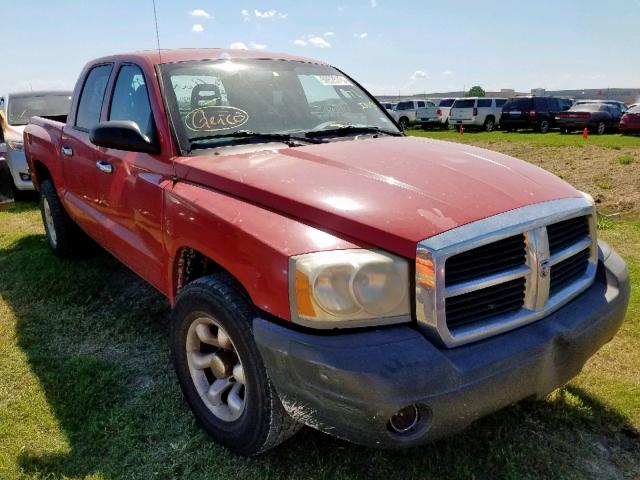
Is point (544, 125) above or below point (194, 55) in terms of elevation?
below

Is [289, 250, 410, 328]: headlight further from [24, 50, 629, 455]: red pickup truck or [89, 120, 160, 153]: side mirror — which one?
[89, 120, 160, 153]: side mirror

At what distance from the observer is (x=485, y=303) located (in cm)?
204

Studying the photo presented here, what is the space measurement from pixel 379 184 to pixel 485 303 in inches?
25.3

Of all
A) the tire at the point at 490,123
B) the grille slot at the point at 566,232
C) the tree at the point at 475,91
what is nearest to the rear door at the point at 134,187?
the grille slot at the point at 566,232

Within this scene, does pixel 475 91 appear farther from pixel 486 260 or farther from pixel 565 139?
pixel 486 260

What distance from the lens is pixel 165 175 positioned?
9.16 ft

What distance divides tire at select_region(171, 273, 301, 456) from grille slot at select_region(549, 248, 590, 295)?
1.24 metres

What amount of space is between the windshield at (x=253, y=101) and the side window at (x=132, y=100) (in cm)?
18

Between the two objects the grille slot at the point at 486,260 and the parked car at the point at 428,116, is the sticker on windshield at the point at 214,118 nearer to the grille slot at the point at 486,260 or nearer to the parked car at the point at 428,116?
the grille slot at the point at 486,260

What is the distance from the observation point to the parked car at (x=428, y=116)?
28688mm

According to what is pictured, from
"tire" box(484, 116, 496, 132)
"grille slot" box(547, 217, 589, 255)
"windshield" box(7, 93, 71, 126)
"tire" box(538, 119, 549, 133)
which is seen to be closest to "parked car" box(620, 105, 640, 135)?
"tire" box(538, 119, 549, 133)

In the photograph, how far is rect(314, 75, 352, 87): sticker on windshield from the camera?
3668 mm

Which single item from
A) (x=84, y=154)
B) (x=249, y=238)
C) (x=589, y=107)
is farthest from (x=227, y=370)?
(x=589, y=107)

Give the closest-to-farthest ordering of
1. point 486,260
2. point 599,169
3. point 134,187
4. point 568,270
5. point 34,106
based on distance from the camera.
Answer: point 486,260 < point 568,270 < point 134,187 < point 34,106 < point 599,169
